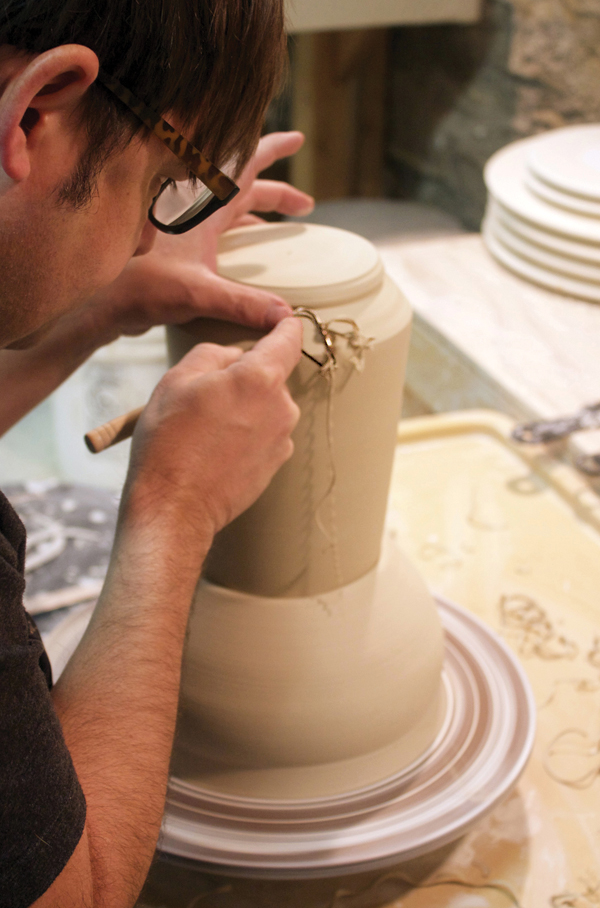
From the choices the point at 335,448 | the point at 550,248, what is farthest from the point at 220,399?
the point at 550,248

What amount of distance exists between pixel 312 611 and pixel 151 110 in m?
0.49

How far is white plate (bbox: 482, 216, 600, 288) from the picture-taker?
69.1 inches

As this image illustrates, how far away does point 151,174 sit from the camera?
2.01 ft

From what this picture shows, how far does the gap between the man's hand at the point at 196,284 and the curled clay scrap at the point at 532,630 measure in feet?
2.04

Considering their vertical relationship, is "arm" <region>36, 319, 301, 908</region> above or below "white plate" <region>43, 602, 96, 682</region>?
above

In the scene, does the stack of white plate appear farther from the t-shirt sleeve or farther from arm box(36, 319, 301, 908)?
the t-shirt sleeve

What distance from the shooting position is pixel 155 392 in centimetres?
72

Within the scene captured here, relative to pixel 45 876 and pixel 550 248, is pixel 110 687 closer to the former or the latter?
pixel 45 876

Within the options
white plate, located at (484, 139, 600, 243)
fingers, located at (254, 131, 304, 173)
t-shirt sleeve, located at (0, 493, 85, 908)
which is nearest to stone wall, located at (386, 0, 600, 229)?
white plate, located at (484, 139, 600, 243)

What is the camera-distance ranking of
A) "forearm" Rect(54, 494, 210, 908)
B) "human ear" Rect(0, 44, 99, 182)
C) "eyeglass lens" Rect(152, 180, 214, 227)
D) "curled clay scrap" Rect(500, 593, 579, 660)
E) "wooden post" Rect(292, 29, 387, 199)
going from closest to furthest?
"human ear" Rect(0, 44, 99, 182), "forearm" Rect(54, 494, 210, 908), "eyeglass lens" Rect(152, 180, 214, 227), "curled clay scrap" Rect(500, 593, 579, 660), "wooden post" Rect(292, 29, 387, 199)

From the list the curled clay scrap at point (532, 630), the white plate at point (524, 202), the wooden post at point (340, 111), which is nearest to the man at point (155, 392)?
the curled clay scrap at point (532, 630)

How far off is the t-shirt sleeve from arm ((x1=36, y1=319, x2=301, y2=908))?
0.06 meters

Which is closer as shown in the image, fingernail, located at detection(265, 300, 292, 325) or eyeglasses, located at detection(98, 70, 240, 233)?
eyeglasses, located at detection(98, 70, 240, 233)

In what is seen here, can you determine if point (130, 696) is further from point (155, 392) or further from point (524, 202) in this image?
point (524, 202)
